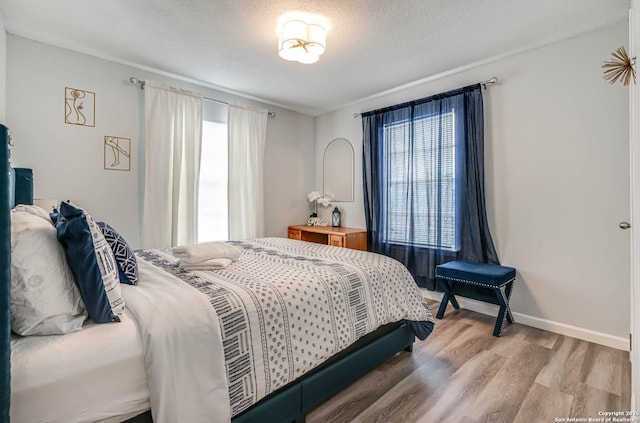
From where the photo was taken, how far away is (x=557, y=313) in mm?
2598

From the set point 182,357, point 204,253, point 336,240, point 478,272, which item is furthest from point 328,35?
point 182,357

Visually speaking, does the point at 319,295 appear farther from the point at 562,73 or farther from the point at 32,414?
the point at 562,73

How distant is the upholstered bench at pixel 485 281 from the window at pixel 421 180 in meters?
0.46

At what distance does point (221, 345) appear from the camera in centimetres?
118

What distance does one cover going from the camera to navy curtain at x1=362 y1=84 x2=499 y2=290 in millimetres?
2975

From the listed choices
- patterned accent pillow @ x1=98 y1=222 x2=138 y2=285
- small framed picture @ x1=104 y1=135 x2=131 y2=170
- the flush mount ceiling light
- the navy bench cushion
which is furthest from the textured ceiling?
the navy bench cushion

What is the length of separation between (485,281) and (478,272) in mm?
93

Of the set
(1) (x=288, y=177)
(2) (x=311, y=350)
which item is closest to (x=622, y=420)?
(2) (x=311, y=350)

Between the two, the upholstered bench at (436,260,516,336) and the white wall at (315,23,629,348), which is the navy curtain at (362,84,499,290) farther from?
the upholstered bench at (436,260,516,336)

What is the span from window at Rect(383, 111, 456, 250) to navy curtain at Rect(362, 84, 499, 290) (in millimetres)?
10

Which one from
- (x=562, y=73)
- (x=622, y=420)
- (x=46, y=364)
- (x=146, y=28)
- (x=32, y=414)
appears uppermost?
(x=146, y=28)

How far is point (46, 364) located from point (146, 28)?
2.53 metres

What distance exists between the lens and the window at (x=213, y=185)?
3.62 meters

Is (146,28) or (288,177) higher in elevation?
(146,28)
